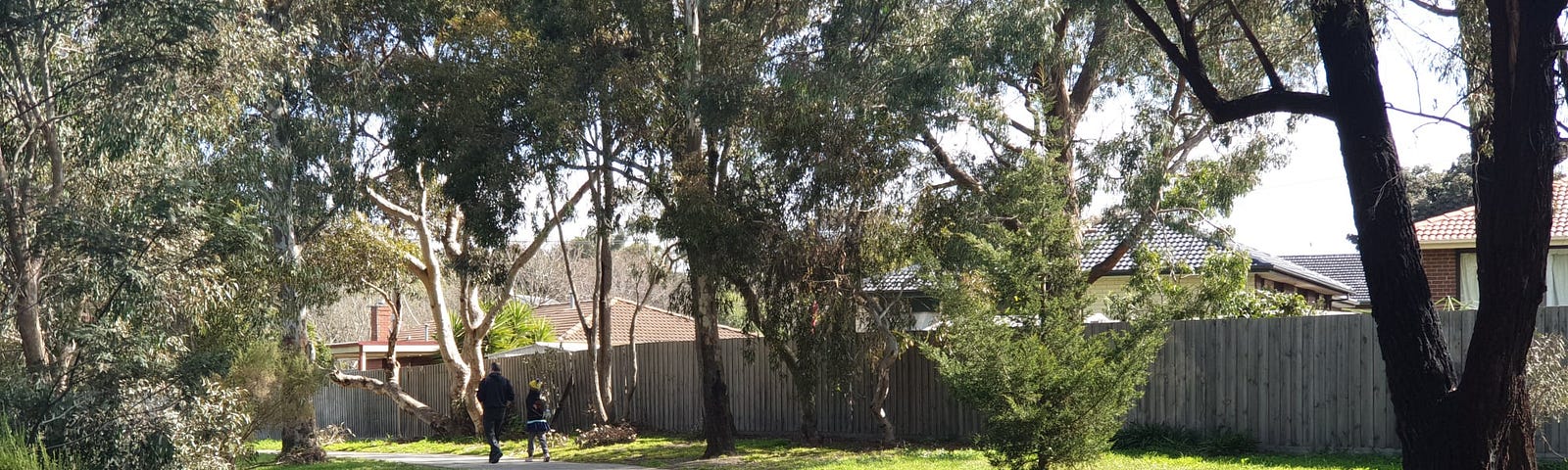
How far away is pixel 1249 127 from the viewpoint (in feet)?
62.8

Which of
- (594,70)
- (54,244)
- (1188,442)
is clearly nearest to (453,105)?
(594,70)

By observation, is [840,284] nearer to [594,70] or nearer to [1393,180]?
[594,70]

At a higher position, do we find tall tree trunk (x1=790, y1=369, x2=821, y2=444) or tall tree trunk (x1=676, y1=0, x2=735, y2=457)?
tall tree trunk (x1=676, y1=0, x2=735, y2=457)

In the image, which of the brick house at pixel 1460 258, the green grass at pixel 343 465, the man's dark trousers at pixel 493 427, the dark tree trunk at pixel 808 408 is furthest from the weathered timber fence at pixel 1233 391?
the brick house at pixel 1460 258

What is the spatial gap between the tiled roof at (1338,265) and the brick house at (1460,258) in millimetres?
17535

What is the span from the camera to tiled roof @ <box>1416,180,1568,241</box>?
880 inches

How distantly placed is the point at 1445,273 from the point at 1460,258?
0.39 meters

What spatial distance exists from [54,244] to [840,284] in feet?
28.9

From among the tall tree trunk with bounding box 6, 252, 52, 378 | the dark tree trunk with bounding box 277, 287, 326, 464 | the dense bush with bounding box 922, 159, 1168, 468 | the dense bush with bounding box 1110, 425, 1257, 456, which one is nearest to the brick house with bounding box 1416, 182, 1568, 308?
the dense bush with bounding box 1110, 425, 1257, 456

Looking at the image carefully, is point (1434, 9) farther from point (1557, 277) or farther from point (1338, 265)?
point (1338, 265)

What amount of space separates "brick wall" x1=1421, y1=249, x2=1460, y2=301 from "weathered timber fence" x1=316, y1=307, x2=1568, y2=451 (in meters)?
10.5

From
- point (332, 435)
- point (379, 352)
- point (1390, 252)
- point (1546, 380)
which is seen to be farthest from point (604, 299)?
point (379, 352)

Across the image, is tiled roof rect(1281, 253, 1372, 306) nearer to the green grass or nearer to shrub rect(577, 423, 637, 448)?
shrub rect(577, 423, 637, 448)

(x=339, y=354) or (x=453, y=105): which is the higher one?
(x=453, y=105)
